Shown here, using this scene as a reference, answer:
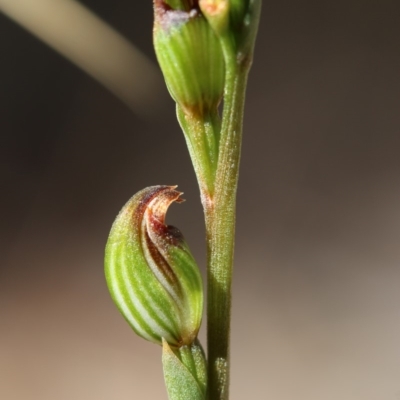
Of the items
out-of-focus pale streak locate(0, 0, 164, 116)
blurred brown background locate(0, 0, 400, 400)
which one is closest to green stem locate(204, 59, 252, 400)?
blurred brown background locate(0, 0, 400, 400)

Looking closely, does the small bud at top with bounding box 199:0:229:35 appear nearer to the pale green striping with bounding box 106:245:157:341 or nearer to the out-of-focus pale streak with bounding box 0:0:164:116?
the pale green striping with bounding box 106:245:157:341

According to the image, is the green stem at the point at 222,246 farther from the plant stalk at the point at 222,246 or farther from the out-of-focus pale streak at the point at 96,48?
the out-of-focus pale streak at the point at 96,48

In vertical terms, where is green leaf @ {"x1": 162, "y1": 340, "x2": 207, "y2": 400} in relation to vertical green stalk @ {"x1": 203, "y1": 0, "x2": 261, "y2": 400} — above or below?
below

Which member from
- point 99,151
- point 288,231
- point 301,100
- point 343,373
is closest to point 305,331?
point 343,373

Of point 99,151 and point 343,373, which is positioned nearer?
point 343,373

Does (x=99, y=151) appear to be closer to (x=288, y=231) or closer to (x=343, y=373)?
(x=288, y=231)
